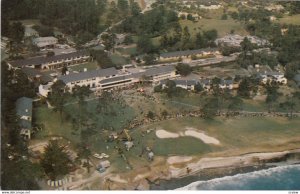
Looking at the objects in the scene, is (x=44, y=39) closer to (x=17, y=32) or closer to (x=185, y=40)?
(x=17, y=32)

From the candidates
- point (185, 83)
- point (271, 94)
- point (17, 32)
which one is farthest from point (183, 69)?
point (17, 32)

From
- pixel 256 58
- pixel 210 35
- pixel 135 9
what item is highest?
pixel 135 9

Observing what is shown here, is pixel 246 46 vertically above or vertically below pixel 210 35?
below

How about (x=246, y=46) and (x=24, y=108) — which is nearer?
(x=24, y=108)

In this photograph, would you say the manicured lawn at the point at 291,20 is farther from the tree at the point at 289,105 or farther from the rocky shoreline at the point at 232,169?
the rocky shoreline at the point at 232,169

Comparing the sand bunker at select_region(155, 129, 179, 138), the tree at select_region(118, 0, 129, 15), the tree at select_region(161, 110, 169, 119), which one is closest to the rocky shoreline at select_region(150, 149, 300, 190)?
the sand bunker at select_region(155, 129, 179, 138)

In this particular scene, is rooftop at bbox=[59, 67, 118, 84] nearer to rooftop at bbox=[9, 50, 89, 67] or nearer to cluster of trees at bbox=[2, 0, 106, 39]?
rooftop at bbox=[9, 50, 89, 67]
